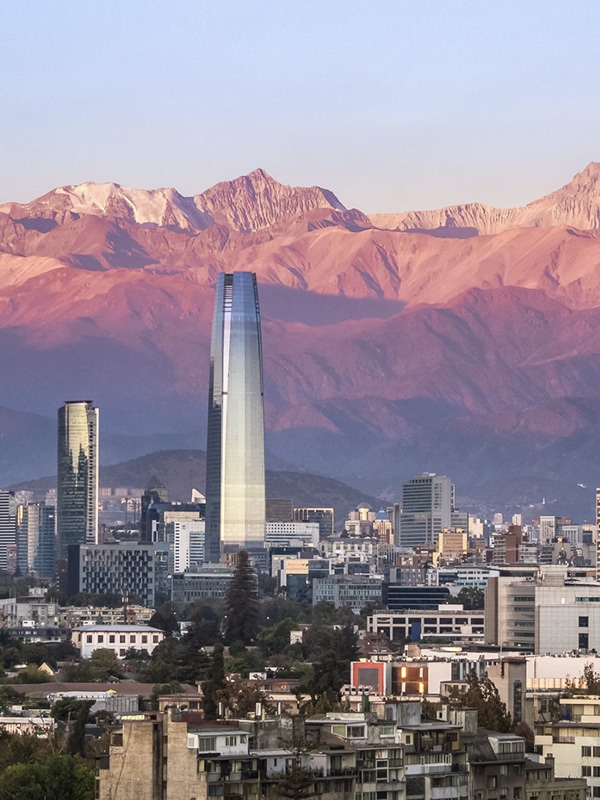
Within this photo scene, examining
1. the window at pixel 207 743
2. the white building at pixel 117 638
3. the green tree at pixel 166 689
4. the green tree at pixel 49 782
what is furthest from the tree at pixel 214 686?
the white building at pixel 117 638

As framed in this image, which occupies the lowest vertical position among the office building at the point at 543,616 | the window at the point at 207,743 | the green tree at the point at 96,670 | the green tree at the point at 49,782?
the green tree at the point at 96,670

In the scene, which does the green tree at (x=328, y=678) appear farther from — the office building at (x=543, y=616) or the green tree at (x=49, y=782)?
the green tree at (x=49, y=782)

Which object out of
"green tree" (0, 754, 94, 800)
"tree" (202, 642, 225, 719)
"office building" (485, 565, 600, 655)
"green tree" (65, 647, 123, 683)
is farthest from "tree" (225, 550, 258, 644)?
"green tree" (0, 754, 94, 800)

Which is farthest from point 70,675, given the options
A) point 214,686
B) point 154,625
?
point 154,625

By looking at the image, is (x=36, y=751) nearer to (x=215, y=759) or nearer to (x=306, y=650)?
(x=215, y=759)

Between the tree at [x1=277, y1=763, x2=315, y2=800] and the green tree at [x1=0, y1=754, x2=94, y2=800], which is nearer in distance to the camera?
the tree at [x1=277, y1=763, x2=315, y2=800]

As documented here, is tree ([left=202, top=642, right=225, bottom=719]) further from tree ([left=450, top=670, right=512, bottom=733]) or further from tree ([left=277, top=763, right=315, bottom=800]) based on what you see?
tree ([left=277, top=763, right=315, bottom=800])
